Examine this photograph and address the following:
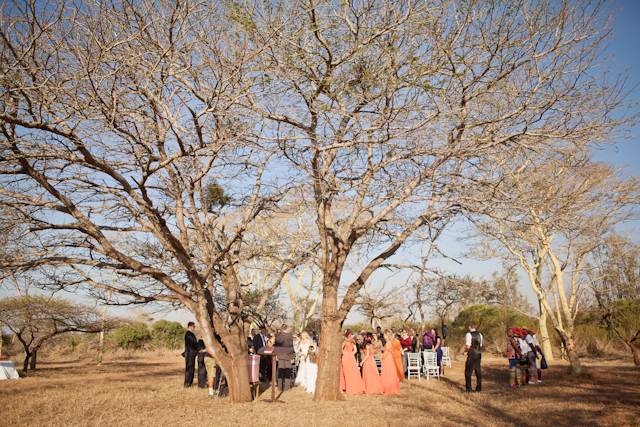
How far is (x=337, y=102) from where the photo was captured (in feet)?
24.1

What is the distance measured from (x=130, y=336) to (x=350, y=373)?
24.5 metres

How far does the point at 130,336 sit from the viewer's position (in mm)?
29766

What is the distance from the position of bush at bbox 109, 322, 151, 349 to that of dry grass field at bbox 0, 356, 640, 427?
19.9 metres

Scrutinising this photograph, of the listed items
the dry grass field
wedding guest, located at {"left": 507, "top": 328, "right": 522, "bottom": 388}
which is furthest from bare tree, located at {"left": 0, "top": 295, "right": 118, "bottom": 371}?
wedding guest, located at {"left": 507, "top": 328, "right": 522, "bottom": 388}

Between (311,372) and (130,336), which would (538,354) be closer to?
(311,372)

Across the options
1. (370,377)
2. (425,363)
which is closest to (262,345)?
(370,377)

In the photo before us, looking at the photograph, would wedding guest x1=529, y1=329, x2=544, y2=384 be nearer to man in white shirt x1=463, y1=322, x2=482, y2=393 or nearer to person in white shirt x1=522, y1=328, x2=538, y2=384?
person in white shirt x1=522, y1=328, x2=538, y2=384

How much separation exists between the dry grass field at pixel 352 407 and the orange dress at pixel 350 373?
98 centimetres

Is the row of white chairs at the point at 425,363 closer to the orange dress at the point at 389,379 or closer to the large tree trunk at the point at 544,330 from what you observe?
the orange dress at the point at 389,379

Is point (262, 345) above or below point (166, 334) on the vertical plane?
above

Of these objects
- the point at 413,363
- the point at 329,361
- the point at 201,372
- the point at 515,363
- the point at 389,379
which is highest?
the point at 329,361

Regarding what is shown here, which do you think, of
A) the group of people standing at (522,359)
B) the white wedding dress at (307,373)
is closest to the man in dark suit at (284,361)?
the white wedding dress at (307,373)

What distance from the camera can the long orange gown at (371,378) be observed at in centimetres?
1044

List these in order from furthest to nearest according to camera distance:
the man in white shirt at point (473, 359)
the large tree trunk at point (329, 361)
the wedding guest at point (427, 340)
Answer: the wedding guest at point (427, 340), the man in white shirt at point (473, 359), the large tree trunk at point (329, 361)
